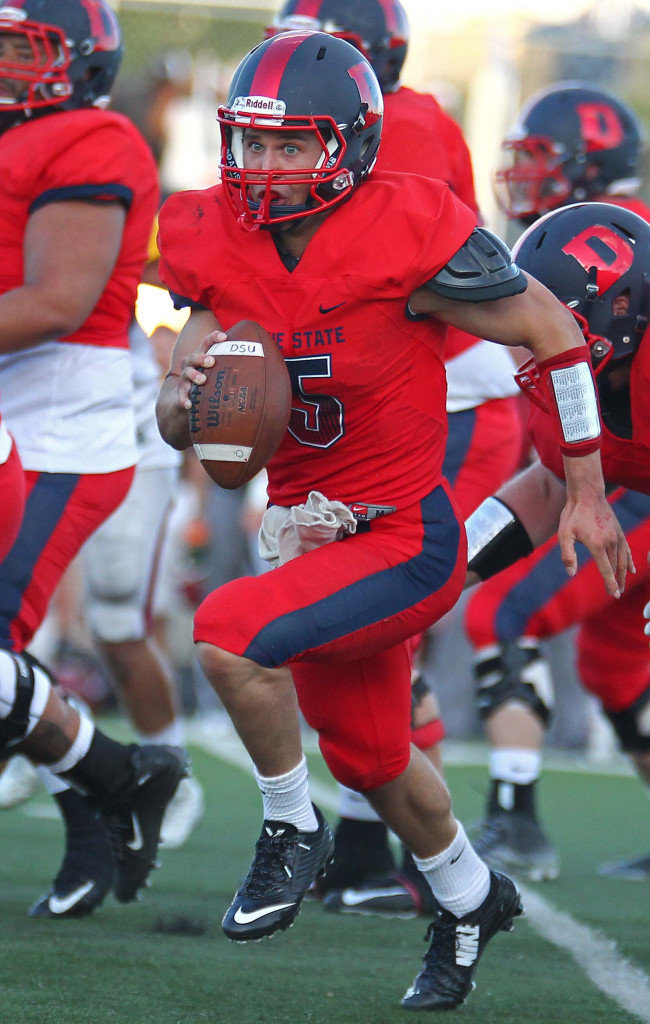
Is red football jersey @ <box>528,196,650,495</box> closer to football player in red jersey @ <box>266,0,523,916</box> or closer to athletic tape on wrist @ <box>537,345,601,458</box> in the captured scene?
athletic tape on wrist @ <box>537,345,601,458</box>

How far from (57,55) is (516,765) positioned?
8.06 ft

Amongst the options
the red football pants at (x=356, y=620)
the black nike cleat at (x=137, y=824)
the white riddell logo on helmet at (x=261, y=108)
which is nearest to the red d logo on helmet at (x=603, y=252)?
the red football pants at (x=356, y=620)

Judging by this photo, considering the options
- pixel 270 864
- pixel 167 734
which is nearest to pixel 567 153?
pixel 167 734

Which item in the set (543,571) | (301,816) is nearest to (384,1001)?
(301,816)

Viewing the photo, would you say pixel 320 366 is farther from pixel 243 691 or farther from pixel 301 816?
pixel 301 816

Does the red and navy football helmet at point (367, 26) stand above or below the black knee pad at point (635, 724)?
above

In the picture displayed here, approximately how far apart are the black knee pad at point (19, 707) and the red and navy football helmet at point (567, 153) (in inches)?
105

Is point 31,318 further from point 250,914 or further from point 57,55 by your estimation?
point 250,914

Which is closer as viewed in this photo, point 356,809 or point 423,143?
point 423,143

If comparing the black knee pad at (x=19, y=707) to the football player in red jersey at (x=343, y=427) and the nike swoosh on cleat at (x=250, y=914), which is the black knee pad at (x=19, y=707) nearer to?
the football player in red jersey at (x=343, y=427)

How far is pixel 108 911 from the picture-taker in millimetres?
3760

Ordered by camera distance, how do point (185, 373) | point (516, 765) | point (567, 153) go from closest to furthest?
point (185, 373) → point (516, 765) → point (567, 153)

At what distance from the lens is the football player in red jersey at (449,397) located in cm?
396

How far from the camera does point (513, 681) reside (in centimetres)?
456
